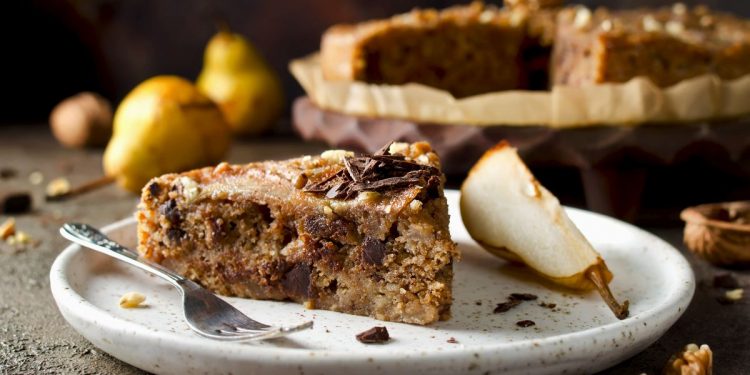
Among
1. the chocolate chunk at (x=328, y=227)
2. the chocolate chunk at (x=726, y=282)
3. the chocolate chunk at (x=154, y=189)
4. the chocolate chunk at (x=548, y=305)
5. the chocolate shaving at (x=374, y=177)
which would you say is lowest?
the chocolate chunk at (x=726, y=282)

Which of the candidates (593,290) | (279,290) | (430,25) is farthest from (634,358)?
(430,25)

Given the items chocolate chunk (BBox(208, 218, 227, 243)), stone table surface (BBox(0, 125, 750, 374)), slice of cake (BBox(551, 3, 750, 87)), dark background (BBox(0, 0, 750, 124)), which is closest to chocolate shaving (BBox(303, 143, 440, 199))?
chocolate chunk (BBox(208, 218, 227, 243))

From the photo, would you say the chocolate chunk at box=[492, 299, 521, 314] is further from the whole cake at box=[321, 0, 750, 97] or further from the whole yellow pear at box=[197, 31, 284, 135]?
the whole yellow pear at box=[197, 31, 284, 135]

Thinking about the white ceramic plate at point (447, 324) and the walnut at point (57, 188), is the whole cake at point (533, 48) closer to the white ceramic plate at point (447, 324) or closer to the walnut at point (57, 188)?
the white ceramic plate at point (447, 324)

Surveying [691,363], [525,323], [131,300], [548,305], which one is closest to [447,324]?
[525,323]

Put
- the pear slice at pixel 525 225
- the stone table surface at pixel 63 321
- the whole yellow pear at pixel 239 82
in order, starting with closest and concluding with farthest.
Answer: the stone table surface at pixel 63 321 → the pear slice at pixel 525 225 → the whole yellow pear at pixel 239 82

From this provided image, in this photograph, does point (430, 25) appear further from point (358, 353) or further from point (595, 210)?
point (358, 353)

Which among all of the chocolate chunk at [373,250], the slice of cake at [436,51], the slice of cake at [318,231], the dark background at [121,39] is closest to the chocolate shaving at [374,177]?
the slice of cake at [318,231]
